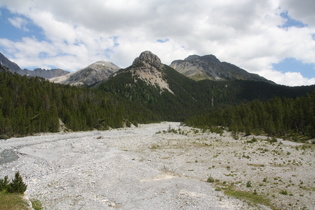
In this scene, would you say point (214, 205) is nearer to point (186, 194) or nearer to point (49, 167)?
point (186, 194)

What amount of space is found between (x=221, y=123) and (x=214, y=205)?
294 ft

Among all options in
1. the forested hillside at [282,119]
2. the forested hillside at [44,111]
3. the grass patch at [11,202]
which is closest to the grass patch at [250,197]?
the grass patch at [11,202]

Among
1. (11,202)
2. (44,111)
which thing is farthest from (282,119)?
(44,111)

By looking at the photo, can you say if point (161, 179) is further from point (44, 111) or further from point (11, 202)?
point (44, 111)

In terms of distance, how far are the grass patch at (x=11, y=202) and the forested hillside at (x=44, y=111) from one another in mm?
49856

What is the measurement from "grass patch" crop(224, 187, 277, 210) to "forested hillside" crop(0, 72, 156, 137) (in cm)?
5750

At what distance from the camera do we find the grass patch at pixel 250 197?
17203 mm

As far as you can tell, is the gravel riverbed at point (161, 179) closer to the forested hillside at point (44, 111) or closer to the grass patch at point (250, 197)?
the grass patch at point (250, 197)

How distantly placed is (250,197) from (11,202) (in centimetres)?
1761

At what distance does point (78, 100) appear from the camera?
102062mm

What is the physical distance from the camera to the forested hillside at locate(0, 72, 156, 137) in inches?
2482

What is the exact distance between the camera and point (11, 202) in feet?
42.7

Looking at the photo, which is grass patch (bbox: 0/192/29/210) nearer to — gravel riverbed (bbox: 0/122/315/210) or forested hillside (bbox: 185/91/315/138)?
gravel riverbed (bbox: 0/122/315/210)

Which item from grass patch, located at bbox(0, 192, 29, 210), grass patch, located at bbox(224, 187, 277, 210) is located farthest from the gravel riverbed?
grass patch, located at bbox(0, 192, 29, 210)
